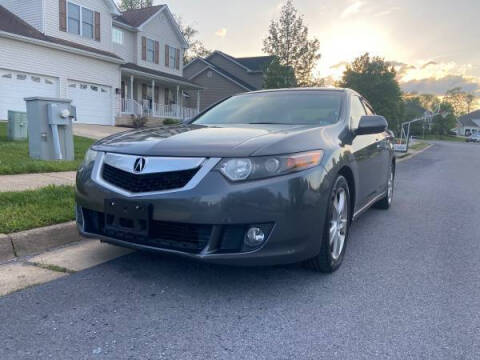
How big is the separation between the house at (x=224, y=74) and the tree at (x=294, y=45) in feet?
6.04

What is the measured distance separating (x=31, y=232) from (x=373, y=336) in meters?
2.87

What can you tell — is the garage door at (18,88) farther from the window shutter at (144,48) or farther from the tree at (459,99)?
the tree at (459,99)

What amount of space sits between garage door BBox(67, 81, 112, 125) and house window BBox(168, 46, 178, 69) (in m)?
7.53

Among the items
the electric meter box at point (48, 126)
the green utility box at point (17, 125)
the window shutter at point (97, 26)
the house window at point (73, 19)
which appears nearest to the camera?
the electric meter box at point (48, 126)

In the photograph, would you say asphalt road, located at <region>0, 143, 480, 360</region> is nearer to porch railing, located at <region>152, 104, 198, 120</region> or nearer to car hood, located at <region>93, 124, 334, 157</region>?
car hood, located at <region>93, 124, 334, 157</region>

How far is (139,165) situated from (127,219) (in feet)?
1.26

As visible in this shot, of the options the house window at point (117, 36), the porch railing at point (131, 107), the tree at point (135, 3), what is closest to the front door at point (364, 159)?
the porch railing at point (131, 107)

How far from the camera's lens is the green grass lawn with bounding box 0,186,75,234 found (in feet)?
12.1

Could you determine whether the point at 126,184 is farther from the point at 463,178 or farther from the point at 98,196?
the point at 463,178

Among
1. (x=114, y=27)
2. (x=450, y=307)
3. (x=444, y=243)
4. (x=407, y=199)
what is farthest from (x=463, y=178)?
(x=114, y=27)

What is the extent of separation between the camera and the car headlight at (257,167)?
8.86ft

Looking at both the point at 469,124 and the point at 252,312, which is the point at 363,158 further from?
the point at 469,124

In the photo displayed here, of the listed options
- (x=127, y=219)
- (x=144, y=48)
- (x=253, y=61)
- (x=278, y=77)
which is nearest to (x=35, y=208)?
(x=127, y=219)

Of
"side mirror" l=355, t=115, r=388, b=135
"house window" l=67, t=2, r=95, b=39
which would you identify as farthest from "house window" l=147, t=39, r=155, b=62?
"side mirror" l=355, t=115, r=388, b=135
